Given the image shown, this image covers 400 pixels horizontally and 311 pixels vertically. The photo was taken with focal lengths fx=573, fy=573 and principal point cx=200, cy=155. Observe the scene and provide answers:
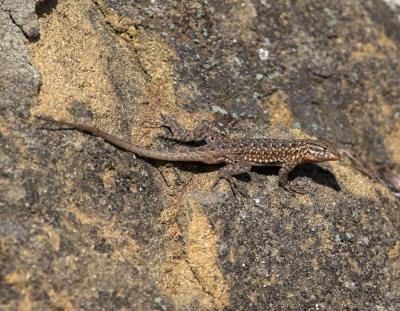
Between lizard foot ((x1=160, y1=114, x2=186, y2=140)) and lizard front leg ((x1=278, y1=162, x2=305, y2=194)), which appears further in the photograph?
lizard front leg ((x1=278, y1=162, x2=305, y2=194))

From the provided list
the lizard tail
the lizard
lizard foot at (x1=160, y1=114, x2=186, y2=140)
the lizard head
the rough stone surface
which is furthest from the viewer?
the lizard head

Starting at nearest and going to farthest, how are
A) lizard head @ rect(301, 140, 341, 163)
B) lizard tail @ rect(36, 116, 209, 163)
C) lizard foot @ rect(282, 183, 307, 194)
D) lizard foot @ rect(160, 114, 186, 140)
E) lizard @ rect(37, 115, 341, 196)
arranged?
lizard tail @ rect(36, 116, 209, 163) < lizard @ rect(37, 115, 341, 196) < lizard foot @ rect(160, 114, 186, 140) < lizard foot @ rect(282, 183, 307, 194) < lizard head @ rect(301, 140, 341, 163)

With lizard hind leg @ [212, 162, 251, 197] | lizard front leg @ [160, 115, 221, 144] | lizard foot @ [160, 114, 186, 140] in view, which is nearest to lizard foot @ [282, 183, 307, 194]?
lizard hind leg @ [212, 162, 251, 197]

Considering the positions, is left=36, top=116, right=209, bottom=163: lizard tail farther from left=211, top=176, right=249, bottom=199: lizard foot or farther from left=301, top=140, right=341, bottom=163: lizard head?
left=301, top=140, right=341, bottom=163: lizard head

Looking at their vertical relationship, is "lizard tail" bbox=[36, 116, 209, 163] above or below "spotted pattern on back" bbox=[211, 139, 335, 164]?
above

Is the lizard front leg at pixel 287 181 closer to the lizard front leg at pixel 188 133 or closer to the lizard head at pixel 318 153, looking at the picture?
the lizard head at pixel 318 153

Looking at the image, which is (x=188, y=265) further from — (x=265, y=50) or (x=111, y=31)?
(x=265, y=50)

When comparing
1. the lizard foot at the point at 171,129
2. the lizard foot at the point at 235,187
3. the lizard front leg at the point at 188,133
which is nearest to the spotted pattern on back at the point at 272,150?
the lizard front leg at the point at 188,133
